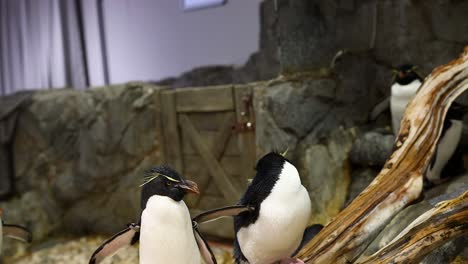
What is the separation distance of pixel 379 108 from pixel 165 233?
2309 millimetres

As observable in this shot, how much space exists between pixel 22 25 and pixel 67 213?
6.73 feet

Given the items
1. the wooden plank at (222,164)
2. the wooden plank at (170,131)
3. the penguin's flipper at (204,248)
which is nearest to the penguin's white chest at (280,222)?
the penguin's flipper at (204,248)

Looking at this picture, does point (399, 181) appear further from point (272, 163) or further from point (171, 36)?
point (171, 36)

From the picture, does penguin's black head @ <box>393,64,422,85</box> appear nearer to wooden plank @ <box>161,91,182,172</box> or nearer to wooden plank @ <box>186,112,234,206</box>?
wooden plank @ <box>186,112,234,206</box>

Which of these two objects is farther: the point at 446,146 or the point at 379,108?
→ the point at 379,108

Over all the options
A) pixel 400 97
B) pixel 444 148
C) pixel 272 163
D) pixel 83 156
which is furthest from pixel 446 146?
pixel 83 156

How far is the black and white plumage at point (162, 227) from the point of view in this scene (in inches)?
62.9

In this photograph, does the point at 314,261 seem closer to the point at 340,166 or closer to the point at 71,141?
the point at 340,166

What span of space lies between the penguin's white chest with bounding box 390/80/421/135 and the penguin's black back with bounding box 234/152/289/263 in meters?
1.46

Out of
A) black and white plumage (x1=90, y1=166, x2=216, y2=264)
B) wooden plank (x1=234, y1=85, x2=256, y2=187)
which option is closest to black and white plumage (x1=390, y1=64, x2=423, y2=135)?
wooden plank (x1=234, y1=85, x2=256, y2=187)

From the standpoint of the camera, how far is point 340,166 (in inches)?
128

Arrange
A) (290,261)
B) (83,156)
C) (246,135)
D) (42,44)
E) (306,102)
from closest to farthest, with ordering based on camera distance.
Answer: (290,261)
(306,102)
(246,135)
(83,156)
(42,44)

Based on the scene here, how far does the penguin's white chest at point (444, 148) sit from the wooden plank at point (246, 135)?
123 cm

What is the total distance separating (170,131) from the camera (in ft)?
12.9
